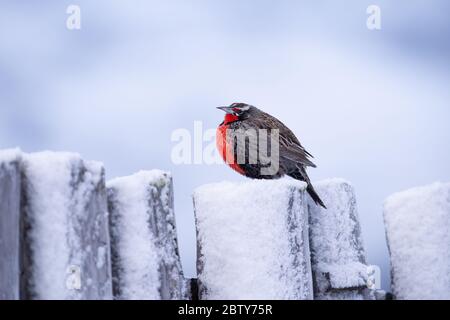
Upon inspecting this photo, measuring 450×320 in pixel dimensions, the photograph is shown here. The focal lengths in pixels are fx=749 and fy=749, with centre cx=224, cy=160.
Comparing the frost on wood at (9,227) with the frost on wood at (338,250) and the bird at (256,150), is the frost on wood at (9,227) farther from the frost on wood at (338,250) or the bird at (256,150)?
the bird at (256,150)

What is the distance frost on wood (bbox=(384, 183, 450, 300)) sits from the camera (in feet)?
13.5

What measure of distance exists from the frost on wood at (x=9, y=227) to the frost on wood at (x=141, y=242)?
0.64 m

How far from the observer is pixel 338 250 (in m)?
4.14

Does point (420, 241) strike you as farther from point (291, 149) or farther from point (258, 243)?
point (291, 149)

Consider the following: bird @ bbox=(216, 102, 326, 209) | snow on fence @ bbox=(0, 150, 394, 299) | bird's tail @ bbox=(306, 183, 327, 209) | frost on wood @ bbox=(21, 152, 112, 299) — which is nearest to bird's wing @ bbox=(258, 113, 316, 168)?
bird @ bbox=(216, 102, 326, 209)

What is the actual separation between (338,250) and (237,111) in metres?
2.65

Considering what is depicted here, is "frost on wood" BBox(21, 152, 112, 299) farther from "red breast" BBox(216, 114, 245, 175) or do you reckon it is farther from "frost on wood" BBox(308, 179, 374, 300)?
"red breast" BBox(216, 114, 245, 175)

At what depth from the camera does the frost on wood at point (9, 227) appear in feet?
9.37

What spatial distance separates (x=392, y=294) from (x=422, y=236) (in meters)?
0.42

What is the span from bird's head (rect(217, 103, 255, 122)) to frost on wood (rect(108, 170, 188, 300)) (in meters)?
2.91
